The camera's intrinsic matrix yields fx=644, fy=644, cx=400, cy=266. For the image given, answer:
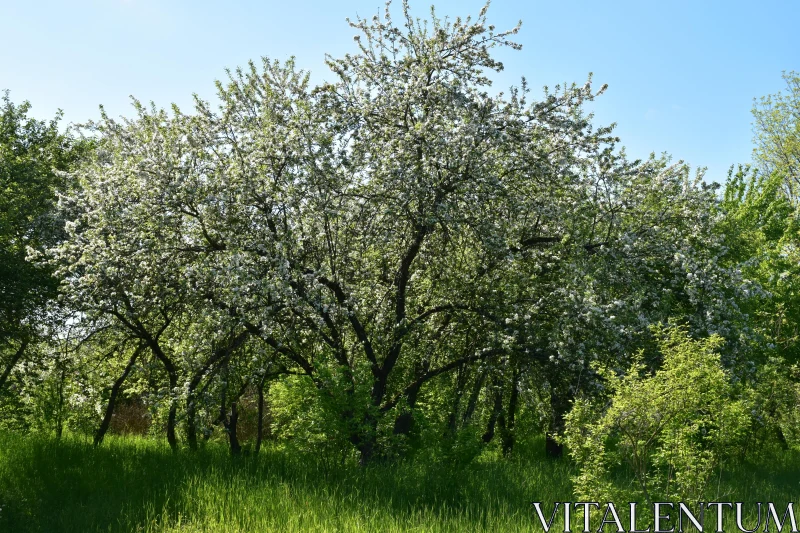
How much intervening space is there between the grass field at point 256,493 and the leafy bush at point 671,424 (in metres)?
1.13

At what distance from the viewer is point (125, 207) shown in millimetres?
11812

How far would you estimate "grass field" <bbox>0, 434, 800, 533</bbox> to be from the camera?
852 centimetres

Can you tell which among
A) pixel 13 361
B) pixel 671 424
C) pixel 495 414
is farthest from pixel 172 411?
pixel 671 424

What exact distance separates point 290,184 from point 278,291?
2.12 metres

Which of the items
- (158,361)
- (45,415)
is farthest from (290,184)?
(45,415)

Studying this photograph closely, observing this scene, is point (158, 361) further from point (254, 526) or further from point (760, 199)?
point (760, 199)

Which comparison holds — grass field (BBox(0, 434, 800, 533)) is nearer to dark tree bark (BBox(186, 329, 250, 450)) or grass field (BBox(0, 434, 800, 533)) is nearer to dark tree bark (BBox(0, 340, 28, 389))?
dark tree bark (BBox(186, 329, 250, 450))

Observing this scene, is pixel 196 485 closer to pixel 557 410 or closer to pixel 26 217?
pixel 557 410

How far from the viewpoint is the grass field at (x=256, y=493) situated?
8.52 metres

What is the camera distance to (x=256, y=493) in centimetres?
956

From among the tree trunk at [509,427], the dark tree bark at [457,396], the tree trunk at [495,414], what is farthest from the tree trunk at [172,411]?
the tree trunk at [509,427]

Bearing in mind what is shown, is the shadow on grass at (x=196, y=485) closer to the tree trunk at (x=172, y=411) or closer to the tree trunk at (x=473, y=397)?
the tree trunk at (x=172, y=411)

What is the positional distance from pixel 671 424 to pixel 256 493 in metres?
5.88

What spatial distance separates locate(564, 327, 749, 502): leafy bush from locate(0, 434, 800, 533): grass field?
1.13 m
